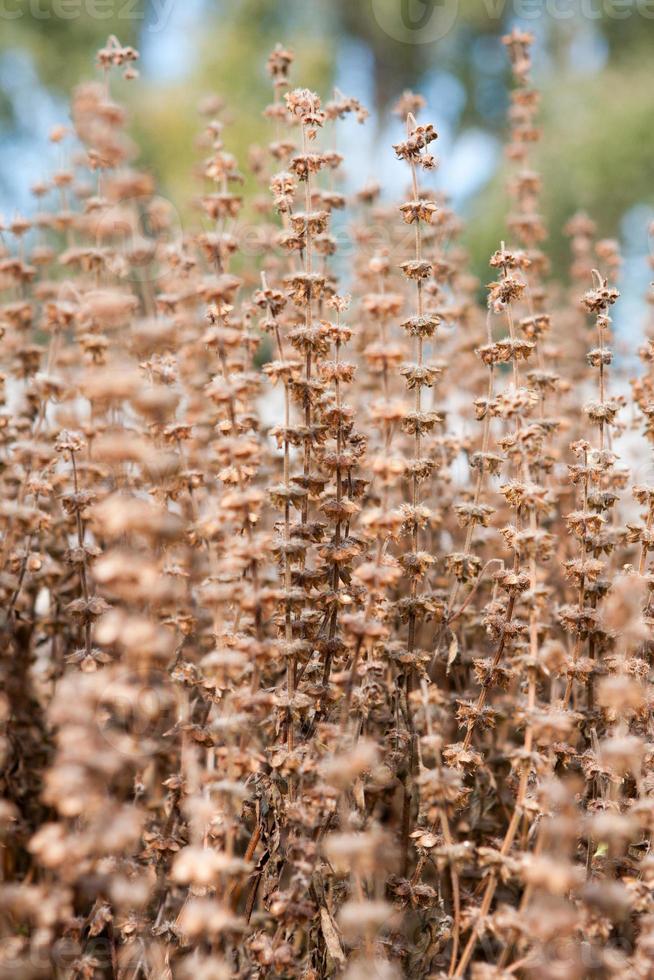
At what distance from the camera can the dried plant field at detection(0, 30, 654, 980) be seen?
1.06m

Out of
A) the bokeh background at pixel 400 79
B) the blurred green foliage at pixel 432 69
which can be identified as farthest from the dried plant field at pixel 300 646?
the blurred green foliage at pixel 432 69

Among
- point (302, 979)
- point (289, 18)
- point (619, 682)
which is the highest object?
point (289, 18)

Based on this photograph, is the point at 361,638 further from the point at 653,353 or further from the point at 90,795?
the point at 653,353

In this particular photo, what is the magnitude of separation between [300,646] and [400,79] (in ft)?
46.1

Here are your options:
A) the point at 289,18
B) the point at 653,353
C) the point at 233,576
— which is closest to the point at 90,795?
the point at 233,576

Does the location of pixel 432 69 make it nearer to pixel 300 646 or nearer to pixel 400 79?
pixel 400 79

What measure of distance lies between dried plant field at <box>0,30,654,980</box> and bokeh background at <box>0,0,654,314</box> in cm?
92

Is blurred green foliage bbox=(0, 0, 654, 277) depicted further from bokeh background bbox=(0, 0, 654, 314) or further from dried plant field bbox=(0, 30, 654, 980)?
dried plant field bbox=(0, 30, 654, 980)

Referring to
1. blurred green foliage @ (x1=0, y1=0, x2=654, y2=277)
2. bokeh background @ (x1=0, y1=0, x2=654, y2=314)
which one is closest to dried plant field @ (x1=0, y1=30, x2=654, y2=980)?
bokeh background @ (x1=0, y1=0, x2=654, y2=314)

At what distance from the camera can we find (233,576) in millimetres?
1163

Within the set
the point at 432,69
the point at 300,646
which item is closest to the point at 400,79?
the point at 432,69

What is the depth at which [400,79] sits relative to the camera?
13.8 m

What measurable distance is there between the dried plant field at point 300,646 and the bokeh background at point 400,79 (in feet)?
3.02

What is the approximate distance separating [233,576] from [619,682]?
1.58 feet
